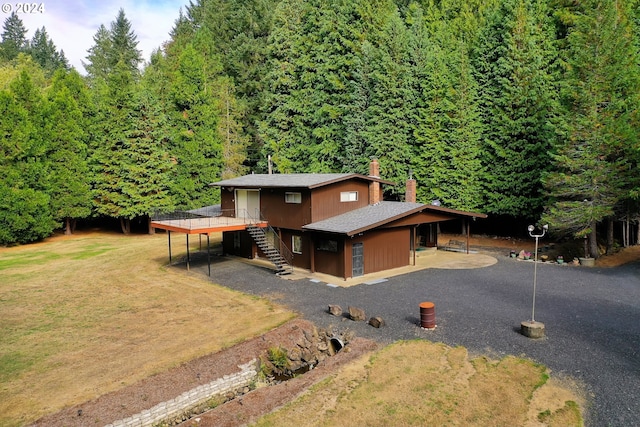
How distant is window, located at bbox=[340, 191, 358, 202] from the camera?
23.6 meters

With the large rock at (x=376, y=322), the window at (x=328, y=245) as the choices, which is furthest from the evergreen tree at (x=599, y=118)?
the large rock at (x=376, y=322)

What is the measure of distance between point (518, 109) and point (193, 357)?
91.9 feet

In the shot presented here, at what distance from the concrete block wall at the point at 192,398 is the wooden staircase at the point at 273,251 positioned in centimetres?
997

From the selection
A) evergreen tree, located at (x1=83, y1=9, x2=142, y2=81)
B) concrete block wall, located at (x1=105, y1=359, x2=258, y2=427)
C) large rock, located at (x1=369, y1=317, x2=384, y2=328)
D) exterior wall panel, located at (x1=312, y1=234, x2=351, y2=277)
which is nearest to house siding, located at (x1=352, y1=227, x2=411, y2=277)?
exterior wall panel, located at (x1=312, y1=234, x2=351, y2=277)

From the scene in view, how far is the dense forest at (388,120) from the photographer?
22.5 m

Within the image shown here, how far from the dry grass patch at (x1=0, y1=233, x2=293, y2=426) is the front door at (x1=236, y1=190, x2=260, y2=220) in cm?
554

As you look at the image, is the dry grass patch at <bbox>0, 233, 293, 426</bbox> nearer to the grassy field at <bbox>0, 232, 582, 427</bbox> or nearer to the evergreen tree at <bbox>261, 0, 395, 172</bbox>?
the grassy field at <bbox>0, 232, 582, 427</bbox>

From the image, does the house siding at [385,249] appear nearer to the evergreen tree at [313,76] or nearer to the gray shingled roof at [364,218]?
the gray shingled roof at [364,218]

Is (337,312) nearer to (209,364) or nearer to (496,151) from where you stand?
(209,364)

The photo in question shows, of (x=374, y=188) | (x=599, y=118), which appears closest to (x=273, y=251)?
(x=374, y=188)

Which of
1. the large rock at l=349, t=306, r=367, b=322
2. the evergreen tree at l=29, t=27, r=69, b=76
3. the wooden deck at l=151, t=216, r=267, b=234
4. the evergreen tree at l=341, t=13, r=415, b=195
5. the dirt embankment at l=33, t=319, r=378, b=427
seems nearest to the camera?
the dirt embankment at l=33, t=319, r=378, b=427

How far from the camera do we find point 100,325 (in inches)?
590

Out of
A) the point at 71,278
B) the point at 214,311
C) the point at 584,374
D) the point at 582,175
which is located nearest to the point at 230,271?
the point at 214,311

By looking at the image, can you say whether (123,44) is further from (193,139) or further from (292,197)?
(292,197)
